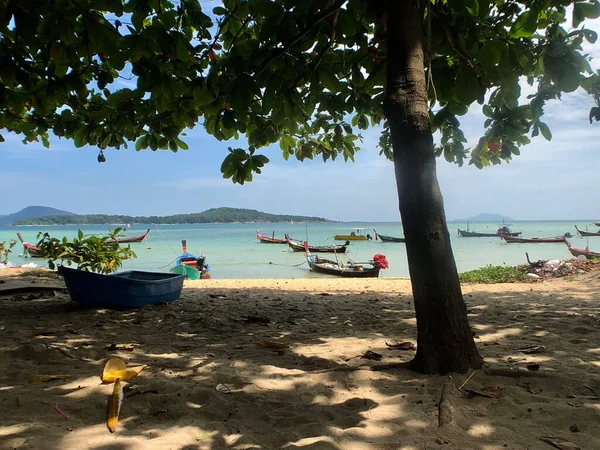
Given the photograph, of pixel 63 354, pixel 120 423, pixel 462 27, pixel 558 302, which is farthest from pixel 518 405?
pixel 558 302

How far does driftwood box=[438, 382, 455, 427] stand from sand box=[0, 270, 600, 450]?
0.03 metres

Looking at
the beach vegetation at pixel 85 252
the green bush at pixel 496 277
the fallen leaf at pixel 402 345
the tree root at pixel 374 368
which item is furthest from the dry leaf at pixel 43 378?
the green bush at pixel 496 277

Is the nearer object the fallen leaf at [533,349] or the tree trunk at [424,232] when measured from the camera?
the tree trunk at [424,232]

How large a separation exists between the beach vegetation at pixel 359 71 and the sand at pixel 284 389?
1.65 feet

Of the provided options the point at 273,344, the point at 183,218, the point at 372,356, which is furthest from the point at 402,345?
the point at 183,218

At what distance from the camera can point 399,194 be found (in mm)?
2611

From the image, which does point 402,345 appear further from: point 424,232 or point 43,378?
point 43,378

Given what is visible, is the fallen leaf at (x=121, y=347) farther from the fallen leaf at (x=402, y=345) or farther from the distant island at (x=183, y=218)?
the distant island at (x=183, y=218)

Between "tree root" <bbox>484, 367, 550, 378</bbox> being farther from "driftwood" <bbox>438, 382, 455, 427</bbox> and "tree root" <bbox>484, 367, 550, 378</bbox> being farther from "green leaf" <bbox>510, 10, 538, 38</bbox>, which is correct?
"green leaf" <bbox>510, 10, 538, 38</bbox>

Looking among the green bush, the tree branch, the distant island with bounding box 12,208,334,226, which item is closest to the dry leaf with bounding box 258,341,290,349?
the tree branch

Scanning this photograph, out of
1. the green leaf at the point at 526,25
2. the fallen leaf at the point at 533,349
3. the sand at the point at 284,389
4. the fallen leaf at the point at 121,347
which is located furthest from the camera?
the fallen leaf at the point at 121,347

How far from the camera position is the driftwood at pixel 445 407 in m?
1.95

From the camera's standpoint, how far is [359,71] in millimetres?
4273

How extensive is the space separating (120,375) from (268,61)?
8.30 feet
